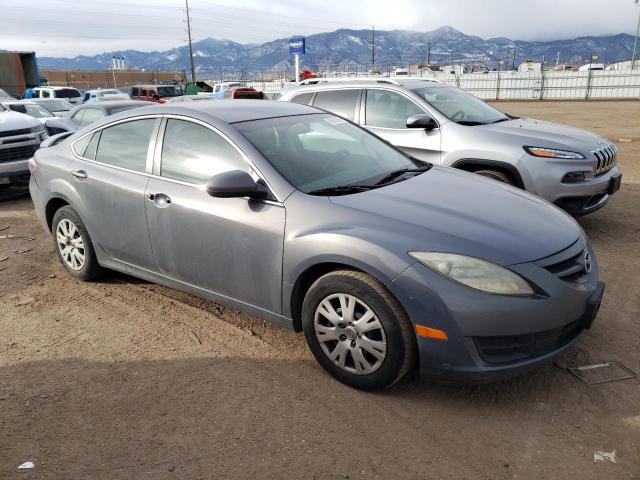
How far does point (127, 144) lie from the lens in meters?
4.18

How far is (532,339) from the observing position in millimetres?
2754

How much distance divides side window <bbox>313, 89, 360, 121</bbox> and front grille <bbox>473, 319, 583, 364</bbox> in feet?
14.9

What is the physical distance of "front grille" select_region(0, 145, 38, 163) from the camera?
8.40 meters

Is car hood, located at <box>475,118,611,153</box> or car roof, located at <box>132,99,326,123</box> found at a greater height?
car roof, located at <box>132,99,326,123</box>

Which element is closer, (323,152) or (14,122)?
(323,152)

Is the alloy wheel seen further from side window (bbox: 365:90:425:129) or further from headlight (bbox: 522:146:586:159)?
headlight (bbox: 522:146:586:159)

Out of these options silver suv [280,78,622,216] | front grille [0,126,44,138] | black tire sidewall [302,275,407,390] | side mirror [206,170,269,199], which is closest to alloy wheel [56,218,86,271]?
side mirror [206,170,269,199]

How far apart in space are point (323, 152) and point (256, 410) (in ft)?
6.06

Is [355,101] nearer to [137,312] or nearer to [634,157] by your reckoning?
[137,312]

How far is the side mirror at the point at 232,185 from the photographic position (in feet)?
10.4

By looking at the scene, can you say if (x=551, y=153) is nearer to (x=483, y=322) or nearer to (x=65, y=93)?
(x=483, y=322)

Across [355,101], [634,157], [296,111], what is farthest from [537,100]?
[296,111]

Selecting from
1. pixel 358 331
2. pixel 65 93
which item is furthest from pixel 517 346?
pixel 65 93

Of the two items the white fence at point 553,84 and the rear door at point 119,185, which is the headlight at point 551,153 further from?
the white fence at point 553,84
